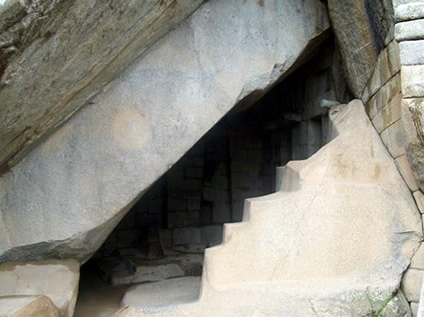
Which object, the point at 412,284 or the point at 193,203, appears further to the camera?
the point at 193,203

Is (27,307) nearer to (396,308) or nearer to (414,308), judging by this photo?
(396,308)

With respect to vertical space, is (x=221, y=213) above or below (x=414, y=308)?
above

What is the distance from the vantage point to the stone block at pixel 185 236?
6059mm

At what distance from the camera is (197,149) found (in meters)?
6.56

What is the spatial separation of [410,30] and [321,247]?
4.95 ft

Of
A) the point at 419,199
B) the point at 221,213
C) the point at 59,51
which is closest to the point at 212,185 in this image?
the point at 221,213

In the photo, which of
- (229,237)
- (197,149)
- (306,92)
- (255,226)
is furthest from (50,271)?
(197,149)

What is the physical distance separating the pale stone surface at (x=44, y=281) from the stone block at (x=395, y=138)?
7.90ft

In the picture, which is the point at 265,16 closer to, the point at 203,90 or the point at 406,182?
the point at 203,90

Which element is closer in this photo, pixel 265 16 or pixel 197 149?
pixel 265 16

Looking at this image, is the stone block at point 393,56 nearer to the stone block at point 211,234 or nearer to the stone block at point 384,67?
the stone block at point 384,67

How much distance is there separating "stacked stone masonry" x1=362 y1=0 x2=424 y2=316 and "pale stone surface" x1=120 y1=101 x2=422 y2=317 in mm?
92

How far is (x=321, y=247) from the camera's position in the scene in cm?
313

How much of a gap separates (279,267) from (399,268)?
31.9 inches
